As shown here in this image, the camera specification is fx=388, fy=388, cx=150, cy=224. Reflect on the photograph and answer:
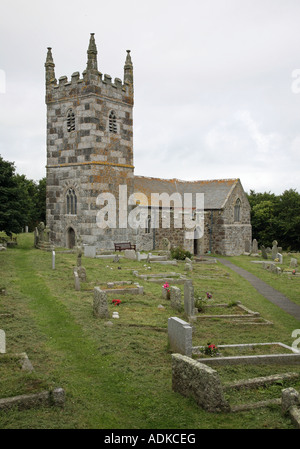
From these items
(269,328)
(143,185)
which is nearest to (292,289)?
(269,328)

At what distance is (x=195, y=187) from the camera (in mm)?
42562

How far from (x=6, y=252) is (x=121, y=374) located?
2080cm

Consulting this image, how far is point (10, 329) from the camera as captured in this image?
11.0m

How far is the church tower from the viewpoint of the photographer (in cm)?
2930

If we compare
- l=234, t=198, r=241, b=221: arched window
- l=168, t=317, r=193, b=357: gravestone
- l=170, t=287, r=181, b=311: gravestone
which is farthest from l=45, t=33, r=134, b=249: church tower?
l=168, t=317, r=193, b=357: gravestone

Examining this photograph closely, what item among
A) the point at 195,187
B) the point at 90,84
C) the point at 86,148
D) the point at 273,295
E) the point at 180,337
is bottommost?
the point at 273,295

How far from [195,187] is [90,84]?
17741 mm

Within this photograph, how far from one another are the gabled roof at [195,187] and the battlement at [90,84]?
8.61m

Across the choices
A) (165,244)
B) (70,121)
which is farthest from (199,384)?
(70,121)

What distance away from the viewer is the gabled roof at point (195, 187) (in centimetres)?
3794

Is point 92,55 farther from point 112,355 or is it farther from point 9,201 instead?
point 112,355

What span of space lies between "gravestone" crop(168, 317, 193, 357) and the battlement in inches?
919

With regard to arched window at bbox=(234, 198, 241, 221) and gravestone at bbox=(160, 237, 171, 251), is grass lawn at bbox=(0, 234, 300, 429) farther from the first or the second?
arched window at bbox=(234, 198, 241, 221)

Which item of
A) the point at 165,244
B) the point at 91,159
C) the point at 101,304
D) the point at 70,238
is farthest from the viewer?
the point at 165,244
